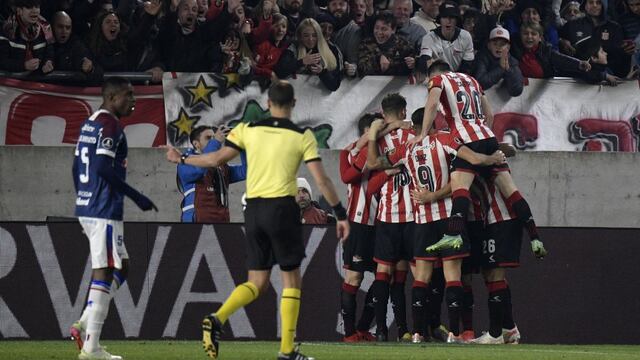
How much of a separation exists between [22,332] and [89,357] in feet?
14.0

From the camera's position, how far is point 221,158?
9.36 metres

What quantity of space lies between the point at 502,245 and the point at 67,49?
6370 mm

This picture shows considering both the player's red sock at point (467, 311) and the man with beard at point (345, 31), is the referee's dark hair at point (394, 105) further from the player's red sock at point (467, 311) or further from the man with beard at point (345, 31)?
the man with beard at point (345, 31)

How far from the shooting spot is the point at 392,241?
42.5 ft

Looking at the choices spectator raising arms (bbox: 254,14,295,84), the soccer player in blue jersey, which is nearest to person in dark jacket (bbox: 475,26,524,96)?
spectator raising arms (bbox: 254,14,295,84)

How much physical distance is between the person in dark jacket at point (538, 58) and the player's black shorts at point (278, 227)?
9.50m

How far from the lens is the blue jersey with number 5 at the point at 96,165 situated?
9.82 meters

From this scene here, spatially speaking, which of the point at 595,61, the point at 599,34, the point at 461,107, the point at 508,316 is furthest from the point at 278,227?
the point at 599,34

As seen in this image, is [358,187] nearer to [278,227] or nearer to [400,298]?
[400,298]

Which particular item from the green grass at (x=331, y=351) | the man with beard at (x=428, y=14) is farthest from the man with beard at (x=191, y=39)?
the green grass at (x=331, y=351)

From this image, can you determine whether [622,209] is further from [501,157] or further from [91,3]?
[91,3]

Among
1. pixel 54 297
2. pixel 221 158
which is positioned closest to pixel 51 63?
pixel 54 297

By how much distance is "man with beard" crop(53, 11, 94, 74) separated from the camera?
16156mm

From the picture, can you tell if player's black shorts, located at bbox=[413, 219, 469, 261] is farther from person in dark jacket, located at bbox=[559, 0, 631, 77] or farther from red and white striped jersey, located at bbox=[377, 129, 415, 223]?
person in dark jacket, located at bbox=[559, 0, 631, 77]
